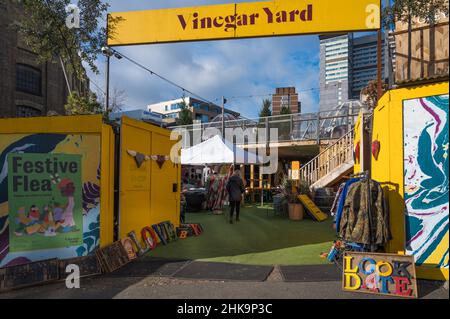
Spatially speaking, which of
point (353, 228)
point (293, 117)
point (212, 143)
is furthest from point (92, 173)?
point (293, 117)

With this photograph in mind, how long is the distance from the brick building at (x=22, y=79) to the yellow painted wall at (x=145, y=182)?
1433cm

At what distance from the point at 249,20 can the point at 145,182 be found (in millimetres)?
3979

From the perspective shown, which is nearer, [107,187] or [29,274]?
[29,274]

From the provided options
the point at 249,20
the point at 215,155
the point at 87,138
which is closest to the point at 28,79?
the point at 215,155

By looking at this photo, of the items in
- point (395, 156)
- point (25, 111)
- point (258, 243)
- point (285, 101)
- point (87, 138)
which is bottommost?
point (258, 243)

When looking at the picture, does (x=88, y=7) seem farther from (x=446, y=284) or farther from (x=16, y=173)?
(x=446, y=284)

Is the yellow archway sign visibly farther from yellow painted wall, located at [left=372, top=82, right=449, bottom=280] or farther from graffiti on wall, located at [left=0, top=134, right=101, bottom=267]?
graffiti on wall, located at [left=0, top=134, right=101, bottom=267]

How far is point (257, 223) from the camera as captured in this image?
11.0 m

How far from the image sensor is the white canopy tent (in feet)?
49.4

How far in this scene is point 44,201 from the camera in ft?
19.1

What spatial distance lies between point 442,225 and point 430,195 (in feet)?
1.52

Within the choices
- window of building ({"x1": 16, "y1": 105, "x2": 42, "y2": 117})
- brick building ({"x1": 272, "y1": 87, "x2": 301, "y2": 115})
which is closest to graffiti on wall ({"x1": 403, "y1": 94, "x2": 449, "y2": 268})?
window of building ({"x1": 16, "y1": 105, "x2": 42, "y2": 117})

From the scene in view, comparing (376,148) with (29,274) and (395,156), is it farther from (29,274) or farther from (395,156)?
(29,274)

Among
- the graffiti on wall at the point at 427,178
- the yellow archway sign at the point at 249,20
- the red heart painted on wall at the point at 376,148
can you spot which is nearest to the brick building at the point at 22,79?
the yellow archway sign at the point at 249,20
